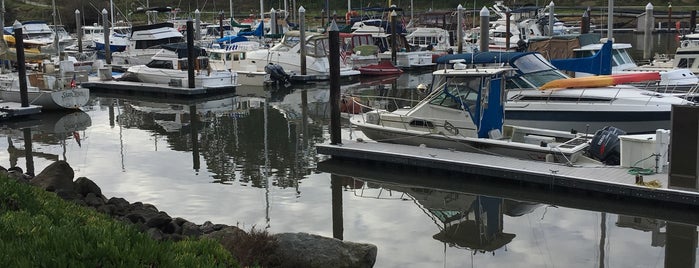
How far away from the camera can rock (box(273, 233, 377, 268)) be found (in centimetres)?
983

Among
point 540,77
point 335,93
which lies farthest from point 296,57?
point 335,93

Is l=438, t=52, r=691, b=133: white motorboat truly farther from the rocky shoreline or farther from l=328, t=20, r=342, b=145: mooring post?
the rocky shoreline

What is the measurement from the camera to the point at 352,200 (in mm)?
15383

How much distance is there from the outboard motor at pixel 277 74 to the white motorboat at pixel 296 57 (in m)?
0.38

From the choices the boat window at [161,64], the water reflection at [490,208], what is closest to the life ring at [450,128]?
the water reflection at [490,208]

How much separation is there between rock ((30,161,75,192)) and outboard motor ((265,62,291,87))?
2157cm

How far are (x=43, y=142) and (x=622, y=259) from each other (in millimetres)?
16659

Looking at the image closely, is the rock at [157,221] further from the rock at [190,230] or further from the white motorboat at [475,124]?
the white motorboat at [475,124]

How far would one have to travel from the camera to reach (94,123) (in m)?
26.1

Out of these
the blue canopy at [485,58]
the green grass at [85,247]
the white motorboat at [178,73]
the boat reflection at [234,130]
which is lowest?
the boat reflection at [234,130]

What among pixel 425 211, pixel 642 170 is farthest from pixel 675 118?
pixel 425 211

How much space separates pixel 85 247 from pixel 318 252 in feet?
12.0

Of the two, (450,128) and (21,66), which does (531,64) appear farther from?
(21,66)

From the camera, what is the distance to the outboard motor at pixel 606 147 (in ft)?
49.5
